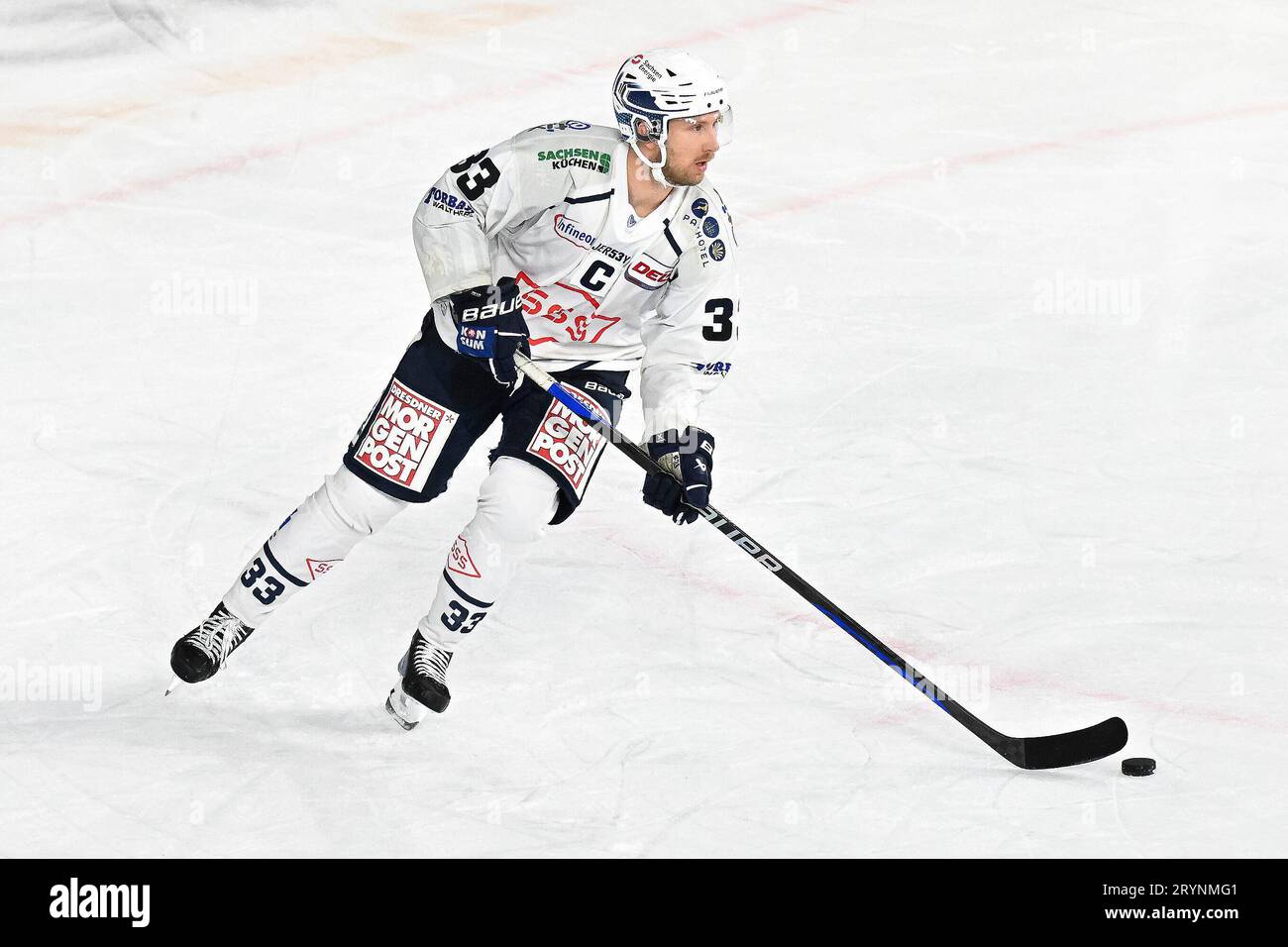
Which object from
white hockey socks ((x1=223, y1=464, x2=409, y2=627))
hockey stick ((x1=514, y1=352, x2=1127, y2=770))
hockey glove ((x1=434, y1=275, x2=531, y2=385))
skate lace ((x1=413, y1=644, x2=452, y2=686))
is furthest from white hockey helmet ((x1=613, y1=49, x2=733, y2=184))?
skate lace ((x1=413, y1=644, x2=452, y2=686))

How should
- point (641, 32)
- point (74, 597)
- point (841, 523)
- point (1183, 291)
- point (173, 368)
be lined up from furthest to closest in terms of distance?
point (641, 32) < point (1183, 291) < point (173, 368) < point (841, 523) < point (74, 597)

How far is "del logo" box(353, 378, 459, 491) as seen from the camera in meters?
3.47

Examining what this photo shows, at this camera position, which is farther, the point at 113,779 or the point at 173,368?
the point at 173,368

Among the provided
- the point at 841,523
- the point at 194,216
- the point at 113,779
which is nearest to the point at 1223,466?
the point at 841,523

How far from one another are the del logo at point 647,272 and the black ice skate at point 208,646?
3.77 ft

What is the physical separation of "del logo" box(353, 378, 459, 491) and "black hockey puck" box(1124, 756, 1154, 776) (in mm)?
1577

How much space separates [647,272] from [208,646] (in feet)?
4.10

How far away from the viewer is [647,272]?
3562mm

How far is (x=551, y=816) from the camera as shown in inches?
127

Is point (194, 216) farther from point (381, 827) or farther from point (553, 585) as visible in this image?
point (381, 827)

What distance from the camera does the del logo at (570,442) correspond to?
3490 millimetres

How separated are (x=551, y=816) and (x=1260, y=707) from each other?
5.27 ft

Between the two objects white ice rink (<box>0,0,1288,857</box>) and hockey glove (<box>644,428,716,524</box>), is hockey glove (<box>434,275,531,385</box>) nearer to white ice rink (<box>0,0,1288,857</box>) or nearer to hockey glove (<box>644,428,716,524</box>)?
hockey glove (<box>644,428,716,524</box>)

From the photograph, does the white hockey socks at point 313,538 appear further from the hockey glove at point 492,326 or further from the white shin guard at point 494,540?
the hockey glove at point 492,326
